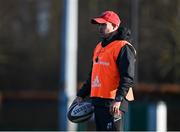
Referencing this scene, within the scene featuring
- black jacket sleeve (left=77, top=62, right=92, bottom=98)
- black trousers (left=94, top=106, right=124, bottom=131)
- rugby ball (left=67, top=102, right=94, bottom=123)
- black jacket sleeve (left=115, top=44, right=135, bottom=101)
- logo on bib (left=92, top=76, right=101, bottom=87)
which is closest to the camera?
black jacket sleeve (left=115, top=44, right=135, bottom=101)

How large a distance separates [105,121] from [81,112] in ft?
1.72

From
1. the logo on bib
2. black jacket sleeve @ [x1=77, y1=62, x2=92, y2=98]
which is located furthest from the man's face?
black jacket sleeve @ [x1=77, y1=62, x2=92, y2=98]

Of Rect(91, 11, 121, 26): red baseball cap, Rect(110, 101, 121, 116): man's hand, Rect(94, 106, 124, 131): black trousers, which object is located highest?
Rect(91, 11, 121, 26): red baseball cap

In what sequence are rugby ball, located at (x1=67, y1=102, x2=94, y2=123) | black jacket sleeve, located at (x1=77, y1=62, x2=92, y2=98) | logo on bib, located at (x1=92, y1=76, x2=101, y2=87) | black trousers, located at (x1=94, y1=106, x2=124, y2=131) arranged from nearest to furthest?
black trousers, located at (x1=94, y1=106, x2=124, y2=131), logo on bib, located at (x1=92, y1=76, x2=101, y2=87), rugby ball, located at (x1=67, y1=102, x2=94, y2=123), black jacket sleeve, located at (x1=77, y1=62, x2=92, y2=98)

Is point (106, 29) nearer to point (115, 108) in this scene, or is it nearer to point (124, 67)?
point (124, 67)

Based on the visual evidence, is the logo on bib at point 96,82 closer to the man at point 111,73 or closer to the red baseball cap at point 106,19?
the man at point 111,73

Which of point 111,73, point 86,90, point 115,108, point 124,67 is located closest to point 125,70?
point 124,67

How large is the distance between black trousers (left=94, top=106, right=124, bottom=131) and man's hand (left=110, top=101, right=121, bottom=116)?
0.08 meters

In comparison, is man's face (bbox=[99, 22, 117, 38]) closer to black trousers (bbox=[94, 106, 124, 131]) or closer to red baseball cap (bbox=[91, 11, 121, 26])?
red baseball cap (bbox=[91, 11, 121, 26])

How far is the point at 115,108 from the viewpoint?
26.3ft

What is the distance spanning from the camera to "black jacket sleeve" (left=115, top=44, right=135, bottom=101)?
7973 mm

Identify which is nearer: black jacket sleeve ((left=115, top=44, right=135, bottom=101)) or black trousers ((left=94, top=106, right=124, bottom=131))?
black jacket sleeve ((left=115, top=44, right=135, bottom=101))

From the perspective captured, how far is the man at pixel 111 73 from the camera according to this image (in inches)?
317

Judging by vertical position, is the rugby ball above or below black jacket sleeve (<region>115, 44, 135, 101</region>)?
below
